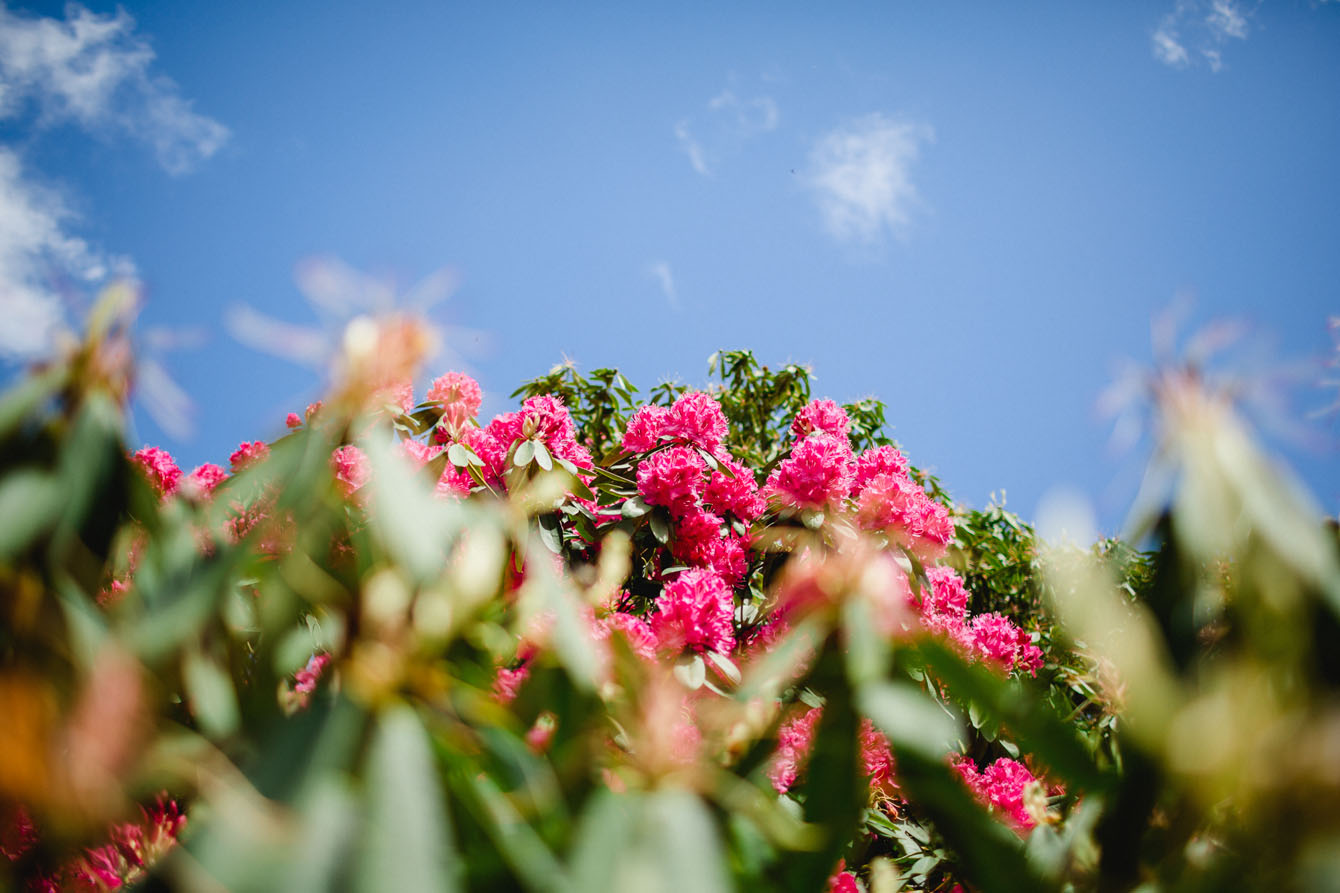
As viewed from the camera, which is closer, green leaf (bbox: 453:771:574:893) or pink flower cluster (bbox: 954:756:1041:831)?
green leaf (bbox: 453:771:574:893)

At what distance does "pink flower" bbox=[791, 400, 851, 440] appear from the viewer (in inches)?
104

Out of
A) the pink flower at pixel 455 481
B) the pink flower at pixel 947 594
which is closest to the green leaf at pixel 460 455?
the pink flower at pixel 455 481

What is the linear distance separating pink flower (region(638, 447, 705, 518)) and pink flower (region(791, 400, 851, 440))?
72 centimetres

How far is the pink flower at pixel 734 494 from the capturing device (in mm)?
2252

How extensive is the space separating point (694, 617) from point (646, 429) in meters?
1.16

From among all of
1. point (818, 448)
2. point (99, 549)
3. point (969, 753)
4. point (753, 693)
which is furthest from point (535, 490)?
point (969, 753)

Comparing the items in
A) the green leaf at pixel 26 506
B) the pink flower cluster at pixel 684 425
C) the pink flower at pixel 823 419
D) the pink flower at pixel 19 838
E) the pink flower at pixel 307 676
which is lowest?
the pink flower at pixel 19 838

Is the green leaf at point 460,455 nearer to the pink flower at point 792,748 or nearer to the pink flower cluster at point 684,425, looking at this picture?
the pink flower cluster at point 684,425

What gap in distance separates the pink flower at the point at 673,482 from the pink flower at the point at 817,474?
0.30 m

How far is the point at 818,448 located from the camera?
2.13 meters

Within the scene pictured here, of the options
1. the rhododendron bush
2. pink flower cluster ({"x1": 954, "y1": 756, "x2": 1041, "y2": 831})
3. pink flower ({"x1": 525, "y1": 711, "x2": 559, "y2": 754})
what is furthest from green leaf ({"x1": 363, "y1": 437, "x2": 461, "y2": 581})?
pink flower cluster ({"x1": 954, "y1": 756, "x2": 1041, "y2": 831})

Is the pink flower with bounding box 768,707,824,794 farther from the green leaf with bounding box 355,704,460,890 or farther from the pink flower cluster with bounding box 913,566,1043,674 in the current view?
the green leaf with bounding box 355,704,460,890

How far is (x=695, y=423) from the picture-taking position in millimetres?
2391

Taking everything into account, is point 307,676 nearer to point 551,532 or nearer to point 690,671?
point 690,671
